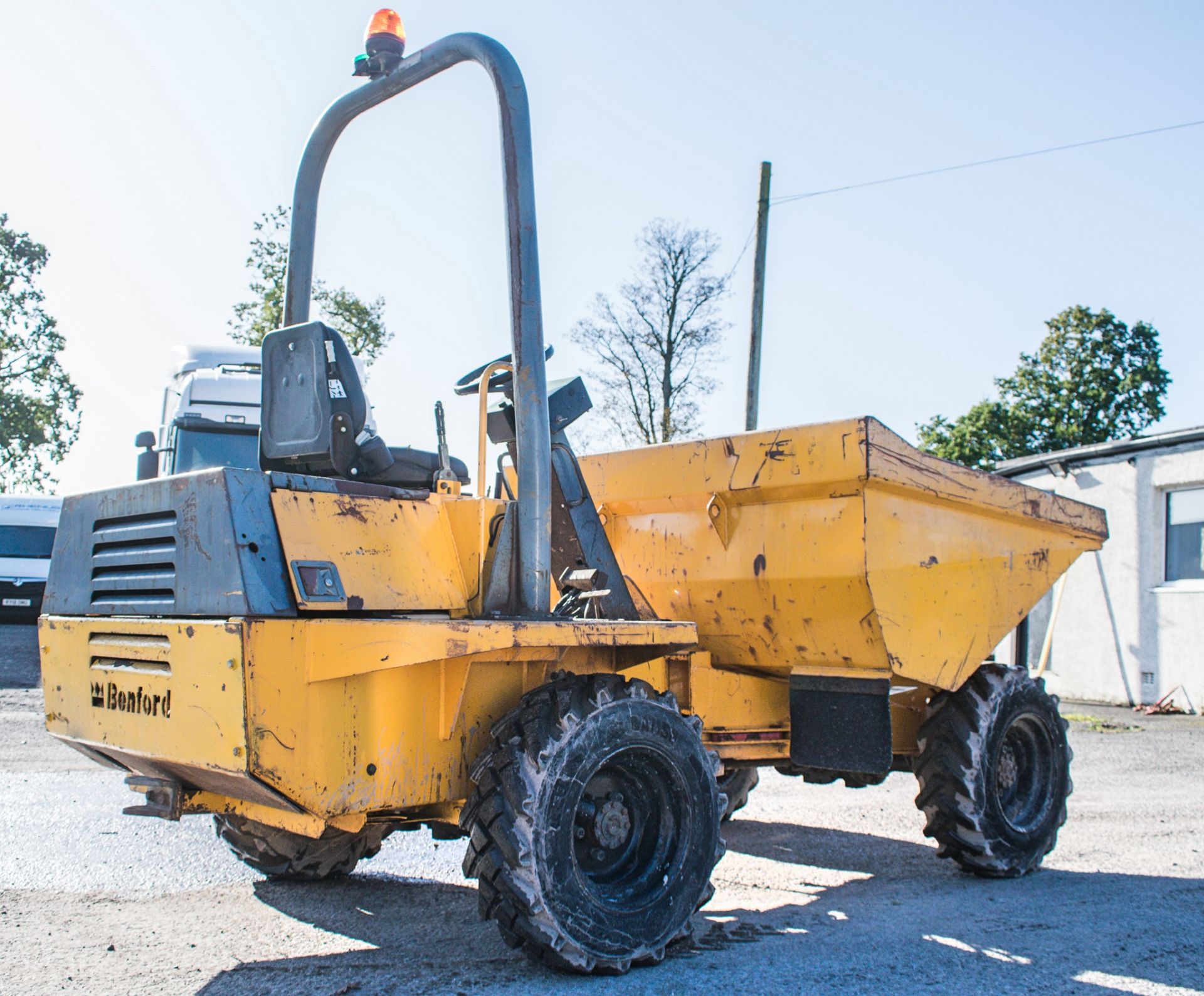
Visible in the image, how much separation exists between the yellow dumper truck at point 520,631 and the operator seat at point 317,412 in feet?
0.04

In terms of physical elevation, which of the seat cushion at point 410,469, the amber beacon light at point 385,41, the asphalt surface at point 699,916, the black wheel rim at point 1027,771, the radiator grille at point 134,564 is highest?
the amber beacon light at point 385,41

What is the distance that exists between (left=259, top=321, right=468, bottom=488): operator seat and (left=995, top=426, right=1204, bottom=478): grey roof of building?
542 inches

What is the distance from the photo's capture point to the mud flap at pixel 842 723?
205 inches

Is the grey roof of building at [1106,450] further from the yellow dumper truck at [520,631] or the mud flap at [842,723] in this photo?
the mud flap at [842,723]

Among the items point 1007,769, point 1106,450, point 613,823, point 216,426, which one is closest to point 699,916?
point 613,823

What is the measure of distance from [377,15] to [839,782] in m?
7.02

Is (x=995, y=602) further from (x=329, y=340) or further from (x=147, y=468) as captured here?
(x=147, y=468)

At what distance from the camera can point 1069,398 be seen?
42.3m

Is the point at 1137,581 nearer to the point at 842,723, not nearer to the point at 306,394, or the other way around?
the point at 842,723

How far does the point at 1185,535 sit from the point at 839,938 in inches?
509

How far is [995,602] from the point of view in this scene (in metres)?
5.96

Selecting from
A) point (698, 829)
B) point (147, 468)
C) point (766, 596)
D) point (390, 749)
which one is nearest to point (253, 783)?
point (390, 749)

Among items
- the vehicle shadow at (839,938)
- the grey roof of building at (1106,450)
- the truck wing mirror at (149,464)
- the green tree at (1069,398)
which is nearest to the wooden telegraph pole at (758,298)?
the grey roof of building at (1106,450)

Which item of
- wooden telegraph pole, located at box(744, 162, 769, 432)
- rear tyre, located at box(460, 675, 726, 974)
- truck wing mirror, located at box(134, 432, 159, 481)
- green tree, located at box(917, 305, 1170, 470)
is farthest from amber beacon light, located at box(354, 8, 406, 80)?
green tree, located at box(917, 305, 1170, 470)
